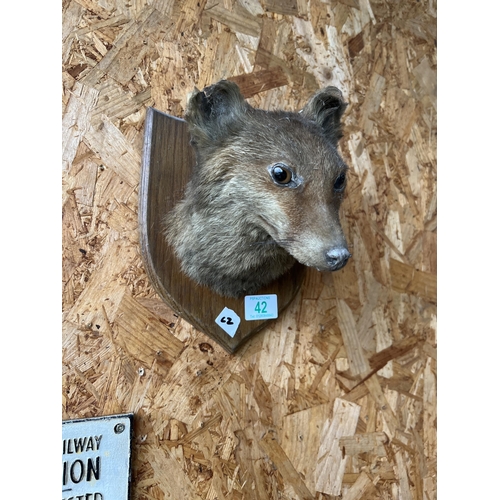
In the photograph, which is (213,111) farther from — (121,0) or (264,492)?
(264,492)

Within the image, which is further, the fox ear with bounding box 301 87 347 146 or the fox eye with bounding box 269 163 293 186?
the fox ear with bounding box 301 87 347 146

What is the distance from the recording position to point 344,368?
1275mm

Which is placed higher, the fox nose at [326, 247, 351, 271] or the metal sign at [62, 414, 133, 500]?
the fox nose at [326, 247, 351, 271]

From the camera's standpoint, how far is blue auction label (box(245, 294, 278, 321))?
114 centimetres

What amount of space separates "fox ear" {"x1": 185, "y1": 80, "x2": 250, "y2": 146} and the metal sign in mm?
617

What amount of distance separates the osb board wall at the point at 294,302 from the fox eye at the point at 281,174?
0.31 metres

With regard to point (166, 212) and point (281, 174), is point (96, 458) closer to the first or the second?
point (166, 212)

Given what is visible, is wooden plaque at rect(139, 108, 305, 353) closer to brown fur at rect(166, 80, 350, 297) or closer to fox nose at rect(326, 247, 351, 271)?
brown fur at rect(166, 80, 350, 297)

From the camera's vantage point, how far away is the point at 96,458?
1.02 metres

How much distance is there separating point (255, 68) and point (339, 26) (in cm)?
27

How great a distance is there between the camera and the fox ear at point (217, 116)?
1.00 metres

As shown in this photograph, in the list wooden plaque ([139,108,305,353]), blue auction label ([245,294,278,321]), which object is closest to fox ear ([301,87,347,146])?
wooden plaque ([139,108,305,353])

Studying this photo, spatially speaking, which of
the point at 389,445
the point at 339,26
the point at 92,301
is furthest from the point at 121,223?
the point at 389,445

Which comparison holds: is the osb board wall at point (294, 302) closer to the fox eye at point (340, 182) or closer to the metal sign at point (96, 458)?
the metal sign at point (96, 458)
